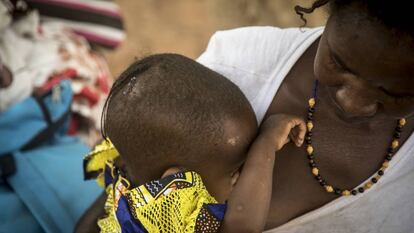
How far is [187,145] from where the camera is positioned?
1372 mm

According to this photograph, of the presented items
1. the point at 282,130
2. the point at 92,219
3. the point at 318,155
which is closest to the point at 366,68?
the point at 282,130

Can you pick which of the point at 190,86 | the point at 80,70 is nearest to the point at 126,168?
the point at 190,86

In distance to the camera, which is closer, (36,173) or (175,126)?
(175,126)

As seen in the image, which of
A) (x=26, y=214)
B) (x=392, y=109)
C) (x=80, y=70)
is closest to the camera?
(x=392, y=109)

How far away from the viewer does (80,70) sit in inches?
111

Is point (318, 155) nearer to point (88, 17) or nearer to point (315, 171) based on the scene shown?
point (315, 171)

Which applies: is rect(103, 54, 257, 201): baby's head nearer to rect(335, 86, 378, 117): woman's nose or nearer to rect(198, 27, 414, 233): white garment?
rect(198, 27, 414, 233): white garment

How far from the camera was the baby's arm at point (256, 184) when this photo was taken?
1355 millimetres

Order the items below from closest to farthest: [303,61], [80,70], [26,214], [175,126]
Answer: [175,126]
[303,61]
[26,214]
[80,70]

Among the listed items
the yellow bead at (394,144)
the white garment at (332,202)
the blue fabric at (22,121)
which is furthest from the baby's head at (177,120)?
the blue fabric at (22,121)

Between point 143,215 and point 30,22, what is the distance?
1883 millimetres

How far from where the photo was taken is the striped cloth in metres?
3.23

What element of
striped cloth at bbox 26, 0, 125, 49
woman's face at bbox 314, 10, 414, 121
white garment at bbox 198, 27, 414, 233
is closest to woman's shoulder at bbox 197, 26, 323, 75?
white garment at bbox 198, 27, 414, 233

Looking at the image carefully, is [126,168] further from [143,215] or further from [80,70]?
[80,70]
